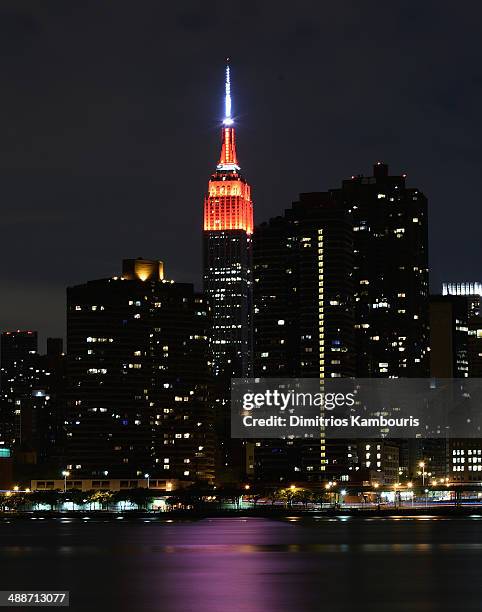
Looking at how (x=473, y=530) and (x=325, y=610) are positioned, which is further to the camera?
(x=473, y=530)

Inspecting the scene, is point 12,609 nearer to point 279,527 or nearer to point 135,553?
point 135,553

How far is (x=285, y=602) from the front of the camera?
244ft

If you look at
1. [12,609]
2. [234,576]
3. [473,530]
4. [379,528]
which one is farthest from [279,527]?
[12,609]

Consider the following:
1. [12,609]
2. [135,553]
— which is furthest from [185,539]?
[12,609]

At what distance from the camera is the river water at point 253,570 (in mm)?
75000

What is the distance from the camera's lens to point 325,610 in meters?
70.8

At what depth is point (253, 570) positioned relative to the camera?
9469 cm

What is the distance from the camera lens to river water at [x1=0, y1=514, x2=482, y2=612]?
75000mm

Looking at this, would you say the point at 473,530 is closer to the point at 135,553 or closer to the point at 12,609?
the point at 135,553

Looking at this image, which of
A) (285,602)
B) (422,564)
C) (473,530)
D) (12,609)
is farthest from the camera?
(473,530)

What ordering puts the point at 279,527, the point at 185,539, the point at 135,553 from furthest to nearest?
the point at 279,527 → the point at 185,539 → the point at 135,553

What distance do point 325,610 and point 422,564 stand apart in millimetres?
32554

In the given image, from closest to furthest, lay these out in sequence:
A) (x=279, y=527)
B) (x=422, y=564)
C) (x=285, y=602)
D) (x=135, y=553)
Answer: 1. (x=285, y=602)
2. (x=422, y=564)
3. (x=135, y=553)
4. (x=279, y=527)

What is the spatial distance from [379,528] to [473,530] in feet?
38.2
